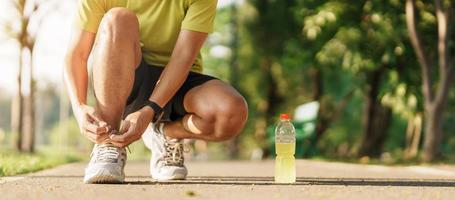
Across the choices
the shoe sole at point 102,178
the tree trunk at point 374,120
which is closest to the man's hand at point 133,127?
the shoe sole at point 102,178

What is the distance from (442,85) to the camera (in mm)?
16062

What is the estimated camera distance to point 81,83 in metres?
6.44

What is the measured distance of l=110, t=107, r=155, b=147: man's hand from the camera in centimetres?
597

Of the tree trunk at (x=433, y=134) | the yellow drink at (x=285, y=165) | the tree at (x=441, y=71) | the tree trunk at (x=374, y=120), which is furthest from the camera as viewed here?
the tree trunk at (x=374, y=120)

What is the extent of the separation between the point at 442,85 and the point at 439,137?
0.96 m

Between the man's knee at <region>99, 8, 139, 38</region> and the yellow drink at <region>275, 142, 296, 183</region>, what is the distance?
1.63 meters

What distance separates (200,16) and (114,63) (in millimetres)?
738

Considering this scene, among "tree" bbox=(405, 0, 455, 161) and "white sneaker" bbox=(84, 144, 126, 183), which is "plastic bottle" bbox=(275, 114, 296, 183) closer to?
"white sneaker" bbox=(84, 144, 126, 183)

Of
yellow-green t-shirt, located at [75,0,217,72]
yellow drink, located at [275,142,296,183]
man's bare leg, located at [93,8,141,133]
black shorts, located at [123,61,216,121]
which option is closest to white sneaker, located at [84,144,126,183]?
man's bare leg, located at [93,8,141,133]

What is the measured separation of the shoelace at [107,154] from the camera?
6.08 metres

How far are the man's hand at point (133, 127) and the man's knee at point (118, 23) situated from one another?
540 millimetres

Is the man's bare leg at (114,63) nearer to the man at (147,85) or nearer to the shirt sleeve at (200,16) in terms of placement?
the man at (147,85)

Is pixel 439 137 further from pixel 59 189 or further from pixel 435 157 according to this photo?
pixel 59 189

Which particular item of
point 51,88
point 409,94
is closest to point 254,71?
point 409,94
